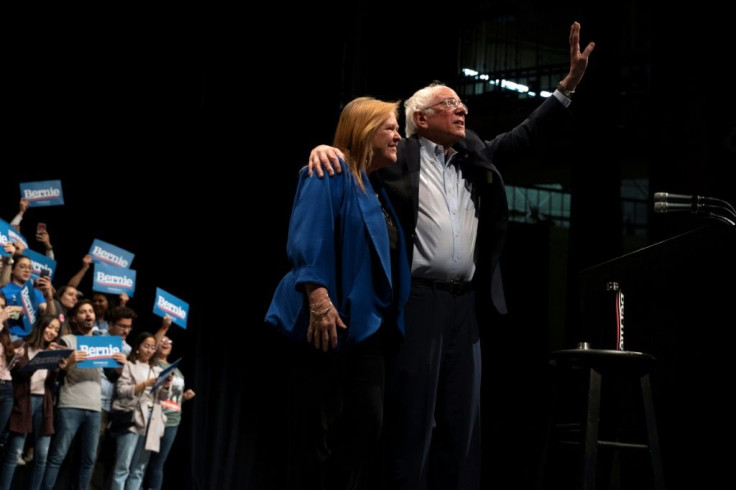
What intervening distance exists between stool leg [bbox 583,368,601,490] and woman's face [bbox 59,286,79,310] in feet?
14.9

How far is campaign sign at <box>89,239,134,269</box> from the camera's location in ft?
21.8

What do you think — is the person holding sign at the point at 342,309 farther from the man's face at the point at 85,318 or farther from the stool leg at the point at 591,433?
the man's face at the point at 85,318

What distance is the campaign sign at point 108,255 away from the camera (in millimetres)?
6652

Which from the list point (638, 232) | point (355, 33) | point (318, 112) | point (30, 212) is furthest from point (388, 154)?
point (638, 232)

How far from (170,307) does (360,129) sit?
15.6 feet

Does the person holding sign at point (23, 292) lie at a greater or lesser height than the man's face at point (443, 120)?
lesser

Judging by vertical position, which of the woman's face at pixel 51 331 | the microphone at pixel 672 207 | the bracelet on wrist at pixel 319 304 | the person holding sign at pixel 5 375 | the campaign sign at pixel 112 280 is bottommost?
the person holding sign at pixel 5 375

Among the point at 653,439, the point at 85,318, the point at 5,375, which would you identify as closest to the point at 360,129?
the point at 653,439

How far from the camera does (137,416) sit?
260 inches

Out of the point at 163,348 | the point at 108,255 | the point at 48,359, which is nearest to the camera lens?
the point at 48,359

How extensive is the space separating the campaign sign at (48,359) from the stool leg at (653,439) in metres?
3.54

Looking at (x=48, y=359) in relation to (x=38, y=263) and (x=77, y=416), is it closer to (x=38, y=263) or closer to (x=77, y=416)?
(x=77, y=416)

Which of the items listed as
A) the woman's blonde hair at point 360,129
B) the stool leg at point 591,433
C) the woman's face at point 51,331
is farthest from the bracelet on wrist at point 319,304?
the woman's face at point 51,331

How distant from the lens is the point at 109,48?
289 inches
